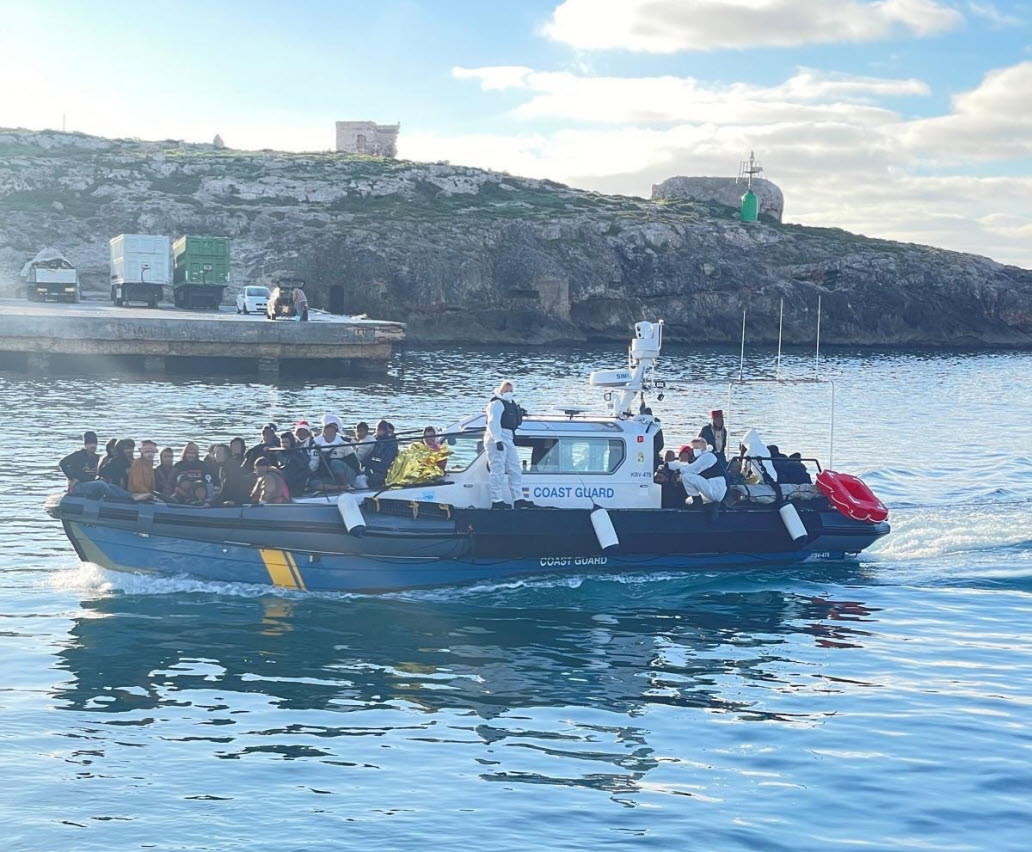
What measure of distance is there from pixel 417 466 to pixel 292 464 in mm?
1957

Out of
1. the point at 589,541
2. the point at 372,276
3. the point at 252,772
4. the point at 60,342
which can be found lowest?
the point at 252,772

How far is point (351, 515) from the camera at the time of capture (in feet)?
55.5

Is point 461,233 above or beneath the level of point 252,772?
above

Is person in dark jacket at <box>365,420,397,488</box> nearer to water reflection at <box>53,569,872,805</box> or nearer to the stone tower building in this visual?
water reflection at <box>53,569,872,805</box>

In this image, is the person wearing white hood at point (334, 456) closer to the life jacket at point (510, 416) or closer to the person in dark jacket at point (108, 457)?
the life jacket at point (510, 416)

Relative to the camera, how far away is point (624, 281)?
81312mm

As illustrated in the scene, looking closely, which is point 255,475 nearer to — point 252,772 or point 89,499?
point 89,499

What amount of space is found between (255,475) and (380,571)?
246 cm

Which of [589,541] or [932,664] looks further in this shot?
[589,541]

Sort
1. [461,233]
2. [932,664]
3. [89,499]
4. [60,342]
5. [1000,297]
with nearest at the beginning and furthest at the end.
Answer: [932,664]
[89,499]
[60,342]
[461,233]
[1000,297]

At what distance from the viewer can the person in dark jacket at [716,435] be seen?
19.1 metres

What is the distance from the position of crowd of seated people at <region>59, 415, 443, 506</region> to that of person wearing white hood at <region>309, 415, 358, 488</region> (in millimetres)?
16

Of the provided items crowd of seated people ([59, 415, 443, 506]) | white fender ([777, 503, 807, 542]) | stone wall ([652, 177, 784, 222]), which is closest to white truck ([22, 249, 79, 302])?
crowd of seated people ([59, 415, 443, 506])

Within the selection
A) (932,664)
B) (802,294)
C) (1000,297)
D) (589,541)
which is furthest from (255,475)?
(1000,297)
